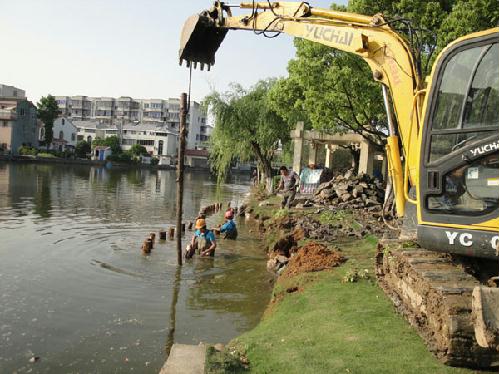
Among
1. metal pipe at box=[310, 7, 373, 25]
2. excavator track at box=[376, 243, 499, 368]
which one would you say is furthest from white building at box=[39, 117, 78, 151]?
excavator track at box=[376, 243, 499, 368]

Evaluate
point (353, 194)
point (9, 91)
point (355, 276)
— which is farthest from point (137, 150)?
point (355, 276)

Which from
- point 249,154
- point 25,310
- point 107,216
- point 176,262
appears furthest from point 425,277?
point 249,154

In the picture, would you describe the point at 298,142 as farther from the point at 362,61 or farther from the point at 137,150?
the point at 137,150

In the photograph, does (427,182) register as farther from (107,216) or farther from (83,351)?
(107,216)

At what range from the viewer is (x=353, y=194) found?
2005cm

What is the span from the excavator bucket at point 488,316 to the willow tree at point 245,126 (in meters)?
29.6

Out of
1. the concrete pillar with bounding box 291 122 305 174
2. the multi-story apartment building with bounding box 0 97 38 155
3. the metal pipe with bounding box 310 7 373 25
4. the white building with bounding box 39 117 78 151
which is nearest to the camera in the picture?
the metal pipe with bounding box 310 7 373 25

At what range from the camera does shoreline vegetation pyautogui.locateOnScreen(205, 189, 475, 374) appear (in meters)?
5.69

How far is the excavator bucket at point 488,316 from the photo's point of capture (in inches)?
174

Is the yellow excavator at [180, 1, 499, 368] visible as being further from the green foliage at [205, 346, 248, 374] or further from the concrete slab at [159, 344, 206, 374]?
the concrete slab at [159, 344, 206, 374]

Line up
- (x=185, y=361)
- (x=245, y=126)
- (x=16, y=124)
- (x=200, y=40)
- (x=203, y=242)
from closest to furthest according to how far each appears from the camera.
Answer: (x=185, y=361), (x=200, y=40), (x=203, y=242), (x=245, y=126), (x=16, y=124)

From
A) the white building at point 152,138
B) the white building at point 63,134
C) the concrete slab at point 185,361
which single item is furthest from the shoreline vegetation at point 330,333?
the white building at point 152,138

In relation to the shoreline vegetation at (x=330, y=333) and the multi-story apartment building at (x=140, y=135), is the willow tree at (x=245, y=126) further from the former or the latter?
the multi-story apartment building at (x=140, y=135)

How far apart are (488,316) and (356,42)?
19.8 feet
